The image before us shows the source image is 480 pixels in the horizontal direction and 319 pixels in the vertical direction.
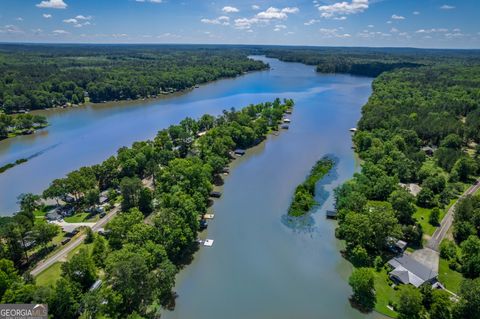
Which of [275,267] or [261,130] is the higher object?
[261,130]

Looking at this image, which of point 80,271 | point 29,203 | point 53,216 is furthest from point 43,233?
point 29,203

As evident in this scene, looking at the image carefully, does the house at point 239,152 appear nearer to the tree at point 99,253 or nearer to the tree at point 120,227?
the tree at point 120,227

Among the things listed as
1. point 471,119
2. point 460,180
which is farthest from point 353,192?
point 471,119

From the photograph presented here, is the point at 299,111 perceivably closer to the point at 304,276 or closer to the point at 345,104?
the point at 345,104

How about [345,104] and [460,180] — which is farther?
[345,104]

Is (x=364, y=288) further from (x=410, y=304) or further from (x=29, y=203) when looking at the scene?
(x=29, y=203)

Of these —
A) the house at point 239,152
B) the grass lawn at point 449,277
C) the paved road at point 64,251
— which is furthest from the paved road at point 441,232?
the paved road at point 64,251

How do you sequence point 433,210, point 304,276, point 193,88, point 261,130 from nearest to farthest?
point 304,276 < point 433,210 < point 261,130 < point 193,88

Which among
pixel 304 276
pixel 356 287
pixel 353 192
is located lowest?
pixel 304 276
